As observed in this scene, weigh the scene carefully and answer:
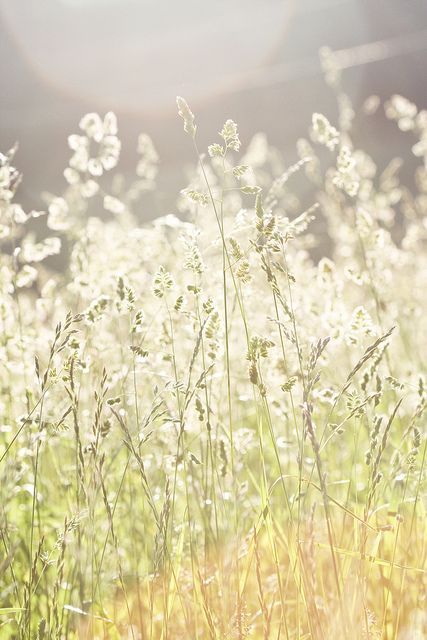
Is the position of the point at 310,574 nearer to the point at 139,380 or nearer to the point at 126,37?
the point at 139,380

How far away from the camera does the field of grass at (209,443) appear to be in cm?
127

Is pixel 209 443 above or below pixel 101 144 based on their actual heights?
below

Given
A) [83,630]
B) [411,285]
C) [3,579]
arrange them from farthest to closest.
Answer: [411,285]
[3,579]
[83,630]

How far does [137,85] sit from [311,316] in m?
10.6

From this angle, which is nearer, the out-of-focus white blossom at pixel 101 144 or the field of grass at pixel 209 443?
the field of grass at pixel 209 443

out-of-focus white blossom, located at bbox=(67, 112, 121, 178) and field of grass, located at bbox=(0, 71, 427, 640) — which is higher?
out-of-focus white blossom, located at bbox=(67, 112, 121, 178)

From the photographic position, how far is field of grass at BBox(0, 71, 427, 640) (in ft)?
4.17

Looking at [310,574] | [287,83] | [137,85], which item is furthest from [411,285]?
[137,85]

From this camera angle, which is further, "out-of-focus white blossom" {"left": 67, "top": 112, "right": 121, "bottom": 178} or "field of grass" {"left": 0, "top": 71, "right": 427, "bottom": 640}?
"out-of-focus white blossom" {"left": 67, "top": 112, "right": 121, "bottom": 178}

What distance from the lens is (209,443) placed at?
4.53ft

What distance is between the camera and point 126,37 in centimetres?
1262

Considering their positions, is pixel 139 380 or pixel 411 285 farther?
pixel 411 285

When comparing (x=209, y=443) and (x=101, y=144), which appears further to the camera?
(x=101, y=144)

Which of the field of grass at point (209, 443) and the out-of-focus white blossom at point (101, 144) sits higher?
the out-of-focus white blossom at point (101, 144)
